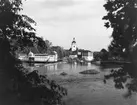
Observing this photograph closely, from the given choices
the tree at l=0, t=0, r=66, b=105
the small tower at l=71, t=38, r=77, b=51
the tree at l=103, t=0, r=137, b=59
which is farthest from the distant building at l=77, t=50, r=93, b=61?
the tree at l=0, t=0, r=66, b=105

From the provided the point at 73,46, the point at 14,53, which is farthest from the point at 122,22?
the point at 73,46

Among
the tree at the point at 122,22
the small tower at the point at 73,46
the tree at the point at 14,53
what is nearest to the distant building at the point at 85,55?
the small tower at the point at 73,46

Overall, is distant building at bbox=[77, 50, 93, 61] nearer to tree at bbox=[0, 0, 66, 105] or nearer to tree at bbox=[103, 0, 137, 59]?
tree at bbox=[103, 0, 137, 59]

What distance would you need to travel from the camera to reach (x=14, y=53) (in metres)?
7.54

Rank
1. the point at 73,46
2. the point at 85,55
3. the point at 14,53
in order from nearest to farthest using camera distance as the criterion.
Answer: the point at 14,53 < the point at 85,55 < the point at 73,46

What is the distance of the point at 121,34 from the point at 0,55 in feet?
25.6

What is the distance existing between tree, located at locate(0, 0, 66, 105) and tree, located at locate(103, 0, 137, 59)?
6.38 meters

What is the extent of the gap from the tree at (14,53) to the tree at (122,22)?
20.9 ft

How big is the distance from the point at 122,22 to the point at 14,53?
690 cm

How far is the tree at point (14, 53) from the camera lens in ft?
22.2

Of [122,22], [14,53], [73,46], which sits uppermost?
[73,46]

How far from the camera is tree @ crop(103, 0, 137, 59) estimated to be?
1204 centimetres

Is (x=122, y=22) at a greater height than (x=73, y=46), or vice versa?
(x=73, y=46)

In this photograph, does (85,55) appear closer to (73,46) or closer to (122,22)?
(73,46)
